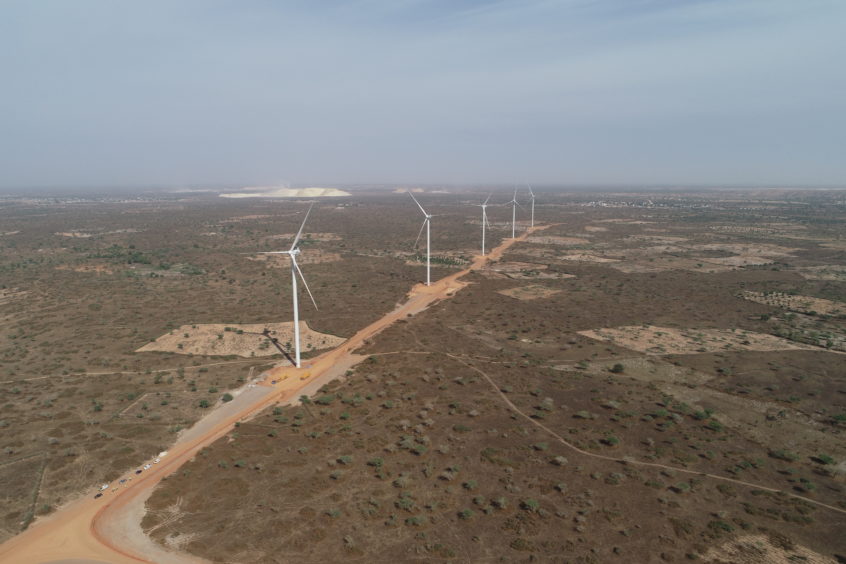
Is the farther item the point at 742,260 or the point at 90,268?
the point at 742,260

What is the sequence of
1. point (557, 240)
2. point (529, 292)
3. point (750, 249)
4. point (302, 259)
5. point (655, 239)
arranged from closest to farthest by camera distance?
1. point (529, 292)
2. point (302, 259)
3. point (750, 249)
4. point (557, 240)
5. point (655, 239)

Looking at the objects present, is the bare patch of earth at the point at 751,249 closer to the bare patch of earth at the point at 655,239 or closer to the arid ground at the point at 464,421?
the bare patch of earth at the point at 655,239

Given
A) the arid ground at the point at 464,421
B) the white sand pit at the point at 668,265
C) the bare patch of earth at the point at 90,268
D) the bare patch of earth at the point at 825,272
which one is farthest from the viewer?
the white sand pit at the point at 668,265

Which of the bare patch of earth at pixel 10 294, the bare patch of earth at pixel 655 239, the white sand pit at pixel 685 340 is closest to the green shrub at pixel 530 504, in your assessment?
the white sand pit at pixel 685 340

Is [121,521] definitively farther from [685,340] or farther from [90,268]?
[90,268]

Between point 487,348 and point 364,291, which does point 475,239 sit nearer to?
point 364,291

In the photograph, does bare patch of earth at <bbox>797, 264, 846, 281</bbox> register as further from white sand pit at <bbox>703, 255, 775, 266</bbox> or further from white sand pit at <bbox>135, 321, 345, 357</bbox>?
white sand pit at <bbox>135, 321, 345, 357</bbox>

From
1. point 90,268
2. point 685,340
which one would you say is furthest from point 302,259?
point 685,340
